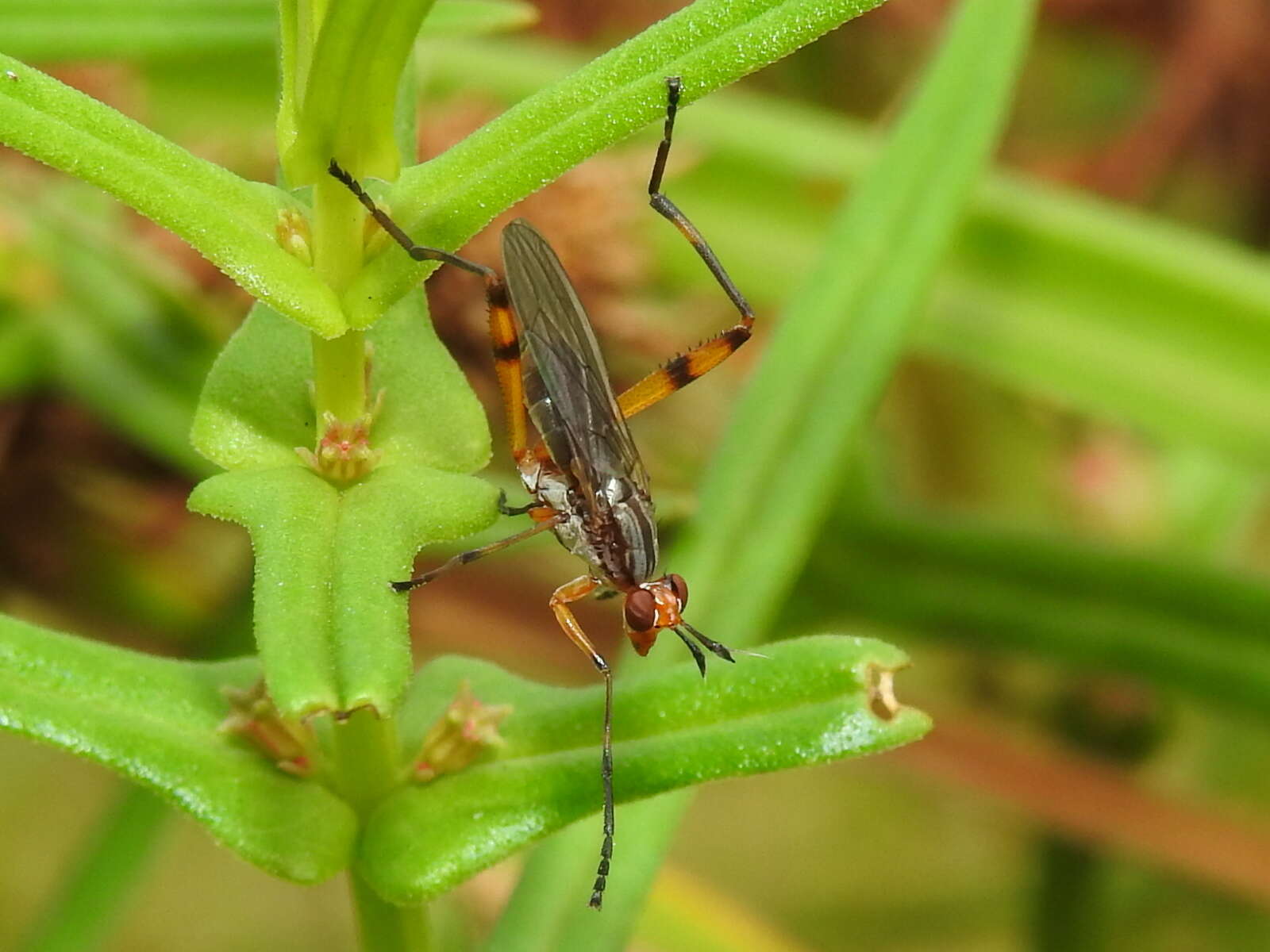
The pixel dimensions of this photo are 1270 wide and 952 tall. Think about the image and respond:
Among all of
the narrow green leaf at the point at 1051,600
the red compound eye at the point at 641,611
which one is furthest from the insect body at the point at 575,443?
the narrow green leaf at the point at 1051,600

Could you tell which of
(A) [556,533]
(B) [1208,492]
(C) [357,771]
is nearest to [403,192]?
(C) [357,771]

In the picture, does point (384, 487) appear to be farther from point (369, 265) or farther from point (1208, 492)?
point (1208, 492)

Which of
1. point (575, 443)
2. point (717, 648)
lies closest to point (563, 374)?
point (575, 443)

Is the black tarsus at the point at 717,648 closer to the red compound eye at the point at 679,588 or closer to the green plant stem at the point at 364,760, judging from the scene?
the red compound eye at the point at 679,588

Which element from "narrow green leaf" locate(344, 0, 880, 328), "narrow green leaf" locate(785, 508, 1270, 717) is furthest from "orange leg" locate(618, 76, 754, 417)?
"narrow green leaf" locate(344, 0, 880, 328)

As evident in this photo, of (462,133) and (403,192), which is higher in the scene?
(403,192)

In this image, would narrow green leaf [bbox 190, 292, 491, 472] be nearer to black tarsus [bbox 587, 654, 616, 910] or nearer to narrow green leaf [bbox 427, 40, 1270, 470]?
black tarsus [bbox 587, 654, 616, 910]
